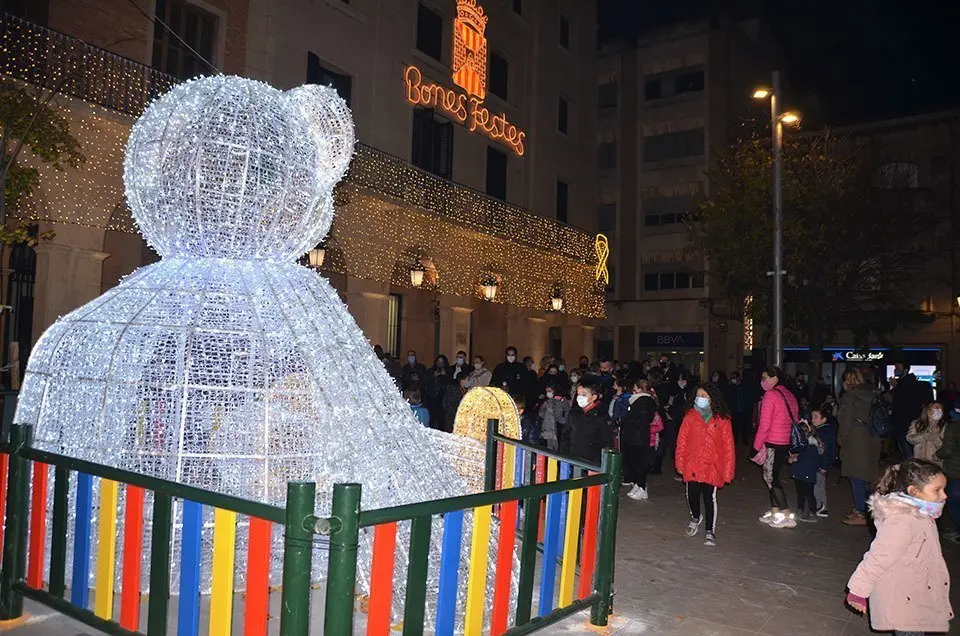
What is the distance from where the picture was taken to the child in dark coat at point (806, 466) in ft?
26.2

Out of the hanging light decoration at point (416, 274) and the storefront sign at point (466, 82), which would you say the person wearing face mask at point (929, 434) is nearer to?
the hanging light decoration at point (416, 274)

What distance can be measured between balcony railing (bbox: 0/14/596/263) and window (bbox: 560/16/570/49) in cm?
638

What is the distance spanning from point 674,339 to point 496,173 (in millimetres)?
13225

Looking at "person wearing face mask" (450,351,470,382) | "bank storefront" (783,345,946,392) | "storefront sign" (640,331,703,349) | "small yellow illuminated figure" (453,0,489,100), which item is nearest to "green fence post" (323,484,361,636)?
"person wearing face mask" (450,351,470,382)

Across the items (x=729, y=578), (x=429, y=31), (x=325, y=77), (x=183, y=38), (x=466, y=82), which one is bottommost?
(x=729, y=578)

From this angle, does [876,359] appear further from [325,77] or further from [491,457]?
[491,457]

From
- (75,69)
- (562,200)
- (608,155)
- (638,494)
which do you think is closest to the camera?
(638,494)

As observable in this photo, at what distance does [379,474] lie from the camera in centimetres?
434

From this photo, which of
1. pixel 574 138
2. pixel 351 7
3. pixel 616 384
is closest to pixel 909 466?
pixel 616 384

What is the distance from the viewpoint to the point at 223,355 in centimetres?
422

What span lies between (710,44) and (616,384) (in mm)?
24054

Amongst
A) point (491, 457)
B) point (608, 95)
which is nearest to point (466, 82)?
point (491, 457)

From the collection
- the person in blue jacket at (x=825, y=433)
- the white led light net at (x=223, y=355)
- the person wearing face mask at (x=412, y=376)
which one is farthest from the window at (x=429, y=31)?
the white led light net at (x=223, y=355)

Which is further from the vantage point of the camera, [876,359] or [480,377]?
[876,359]
